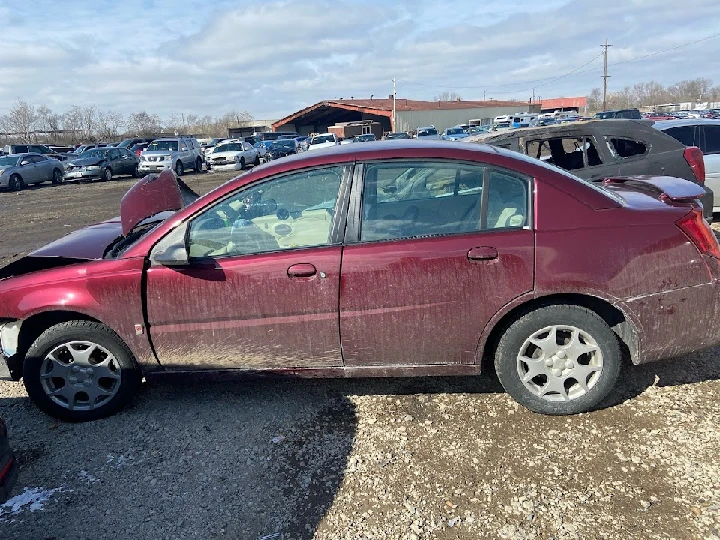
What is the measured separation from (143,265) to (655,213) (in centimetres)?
312

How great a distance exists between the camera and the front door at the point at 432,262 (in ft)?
10.6

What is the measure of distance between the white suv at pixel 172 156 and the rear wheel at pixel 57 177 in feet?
11.7

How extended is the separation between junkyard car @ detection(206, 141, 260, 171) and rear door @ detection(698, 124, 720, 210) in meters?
23.8

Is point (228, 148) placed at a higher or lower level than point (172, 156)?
higher

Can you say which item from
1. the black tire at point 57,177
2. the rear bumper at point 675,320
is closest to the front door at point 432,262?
the rear bumper at point 675,320

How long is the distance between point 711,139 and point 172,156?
80.0 feet

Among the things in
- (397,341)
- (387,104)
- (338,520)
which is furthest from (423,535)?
(387,104)

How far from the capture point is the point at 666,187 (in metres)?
3.80

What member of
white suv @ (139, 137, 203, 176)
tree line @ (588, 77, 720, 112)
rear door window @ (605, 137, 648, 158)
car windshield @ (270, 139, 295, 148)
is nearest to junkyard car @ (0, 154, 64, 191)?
white suv @ (139, 137, 203, 176)

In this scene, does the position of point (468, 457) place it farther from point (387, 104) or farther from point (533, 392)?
point (387, 104)

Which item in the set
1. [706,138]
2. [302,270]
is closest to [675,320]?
[302,270]

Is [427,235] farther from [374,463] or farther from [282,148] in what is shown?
[282,148]

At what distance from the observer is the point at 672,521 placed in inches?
100

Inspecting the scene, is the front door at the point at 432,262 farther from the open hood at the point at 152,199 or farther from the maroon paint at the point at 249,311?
the open hood at the point at 152,199
